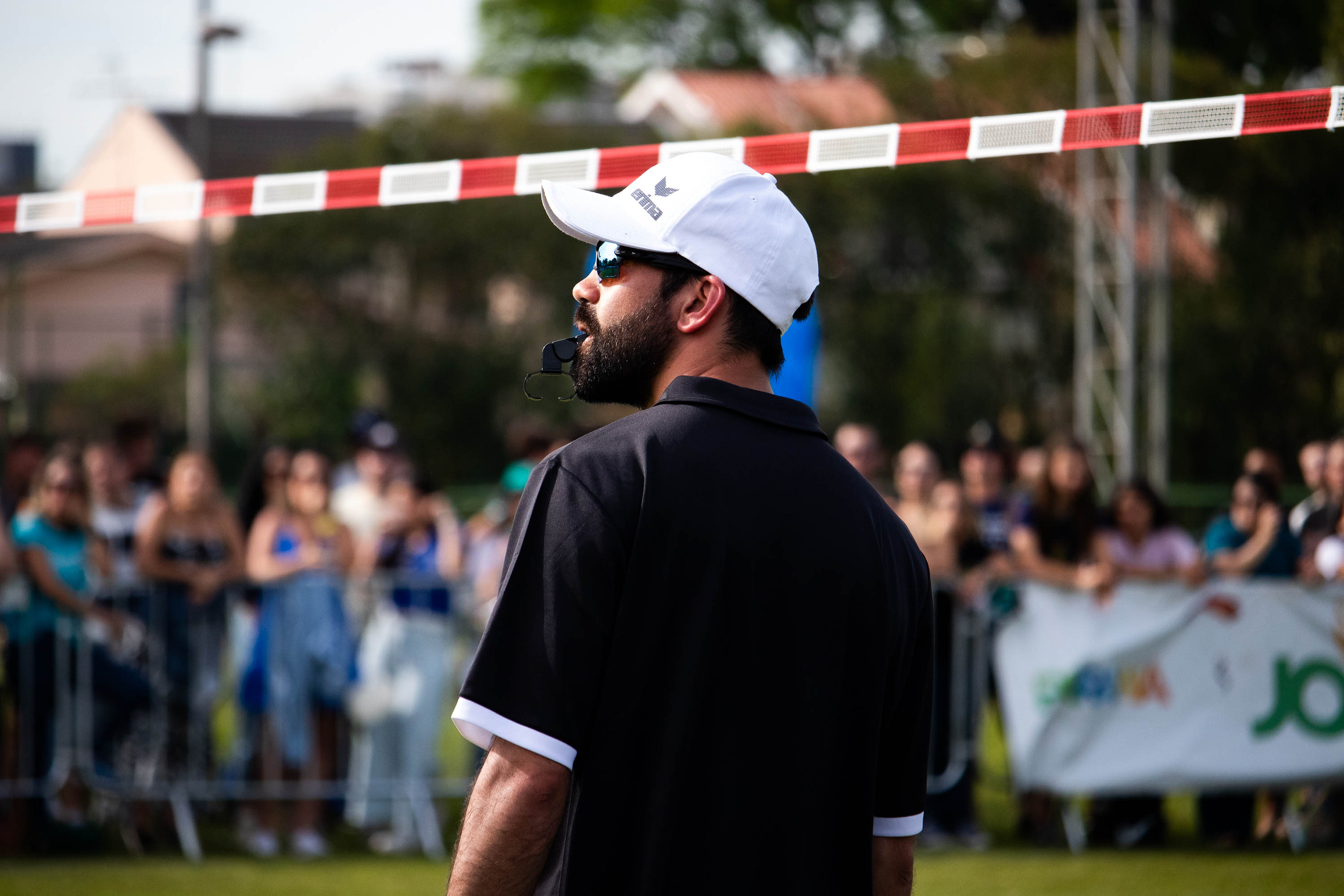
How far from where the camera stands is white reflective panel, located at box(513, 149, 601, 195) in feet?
14.0

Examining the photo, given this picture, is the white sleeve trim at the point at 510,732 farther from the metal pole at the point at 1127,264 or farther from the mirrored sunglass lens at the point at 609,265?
the metal pole at the point at 1127,264

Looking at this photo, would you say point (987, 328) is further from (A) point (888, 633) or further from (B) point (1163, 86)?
(A) point (888, 633)

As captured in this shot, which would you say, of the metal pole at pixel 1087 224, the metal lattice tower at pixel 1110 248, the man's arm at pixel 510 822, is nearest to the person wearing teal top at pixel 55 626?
the man's arm at pixel 510 822

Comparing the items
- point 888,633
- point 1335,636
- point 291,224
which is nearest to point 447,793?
point 1335,636

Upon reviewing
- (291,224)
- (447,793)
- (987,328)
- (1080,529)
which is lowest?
(447,793)

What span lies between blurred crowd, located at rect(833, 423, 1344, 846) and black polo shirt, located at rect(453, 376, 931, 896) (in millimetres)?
5998

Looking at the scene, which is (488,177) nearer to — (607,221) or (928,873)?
(607,221)

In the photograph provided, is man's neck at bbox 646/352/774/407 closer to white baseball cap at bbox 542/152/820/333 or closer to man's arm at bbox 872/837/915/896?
white baseball cap at bbox 542/152/820/333

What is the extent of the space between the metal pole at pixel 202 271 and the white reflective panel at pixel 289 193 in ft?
43.6

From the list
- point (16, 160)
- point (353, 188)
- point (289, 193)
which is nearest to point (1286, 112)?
point (353, 188)

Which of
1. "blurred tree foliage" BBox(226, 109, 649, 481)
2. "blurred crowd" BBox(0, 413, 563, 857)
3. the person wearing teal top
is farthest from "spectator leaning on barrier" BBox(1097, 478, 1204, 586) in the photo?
"blurred tree foliage" BBox(226, 109, 649, 481)

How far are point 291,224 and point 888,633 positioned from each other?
79.2ft

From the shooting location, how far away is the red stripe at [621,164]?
14.1ft

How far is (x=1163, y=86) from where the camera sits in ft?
41.3
